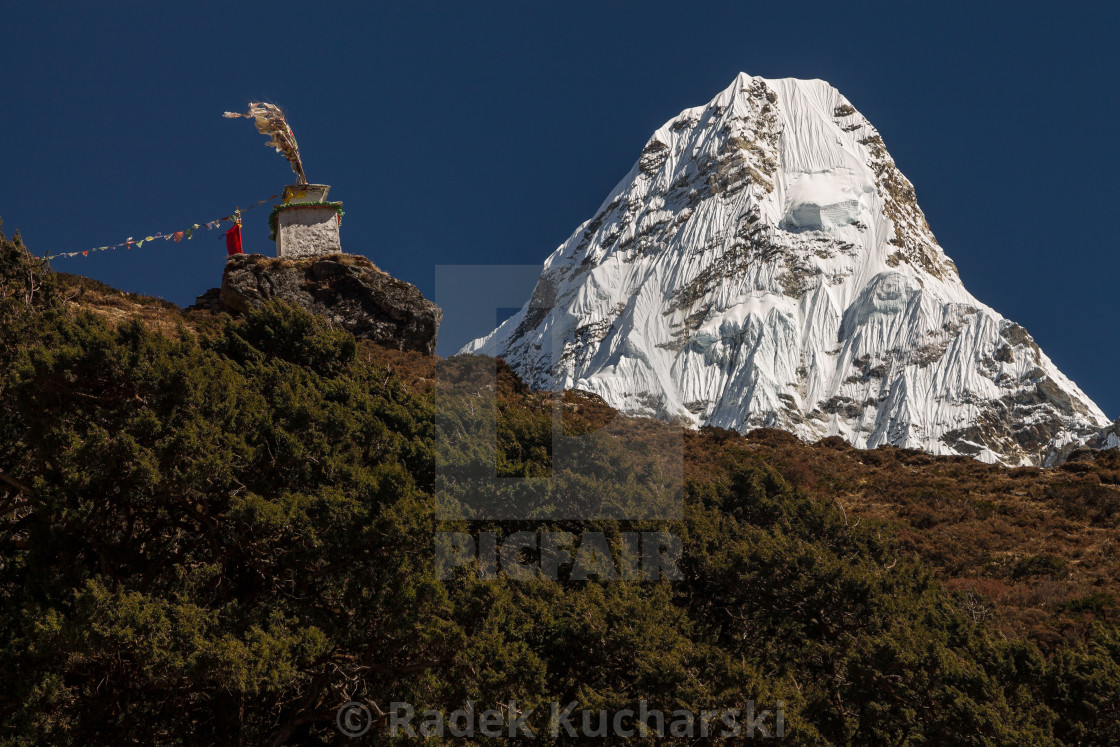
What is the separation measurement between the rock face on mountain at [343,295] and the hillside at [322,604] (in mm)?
14604

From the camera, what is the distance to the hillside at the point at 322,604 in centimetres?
922

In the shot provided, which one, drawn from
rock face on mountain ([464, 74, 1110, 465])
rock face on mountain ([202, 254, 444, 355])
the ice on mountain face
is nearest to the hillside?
rock face on mountain ([202, 254, 444, 355])

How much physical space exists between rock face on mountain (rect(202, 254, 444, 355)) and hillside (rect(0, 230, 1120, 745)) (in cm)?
1460

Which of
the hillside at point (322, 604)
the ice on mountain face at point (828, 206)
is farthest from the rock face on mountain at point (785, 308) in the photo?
the hillside at point (322, 604)

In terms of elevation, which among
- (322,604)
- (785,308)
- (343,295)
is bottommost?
(322,604)

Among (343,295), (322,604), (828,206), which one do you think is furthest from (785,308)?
(322,604)

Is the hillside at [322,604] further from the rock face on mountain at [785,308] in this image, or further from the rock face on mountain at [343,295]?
the rock face on mountain at [785,308]

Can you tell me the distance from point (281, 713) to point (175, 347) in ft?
14.4


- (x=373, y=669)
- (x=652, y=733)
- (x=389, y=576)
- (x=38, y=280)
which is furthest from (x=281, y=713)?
(x=38, y=280)

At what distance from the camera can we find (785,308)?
104562 mm

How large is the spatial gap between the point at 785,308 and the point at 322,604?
98.4 meters

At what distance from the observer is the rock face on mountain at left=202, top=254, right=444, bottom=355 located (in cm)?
2773

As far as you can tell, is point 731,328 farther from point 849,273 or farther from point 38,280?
point 38,280

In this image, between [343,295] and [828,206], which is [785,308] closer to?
[828,206]
